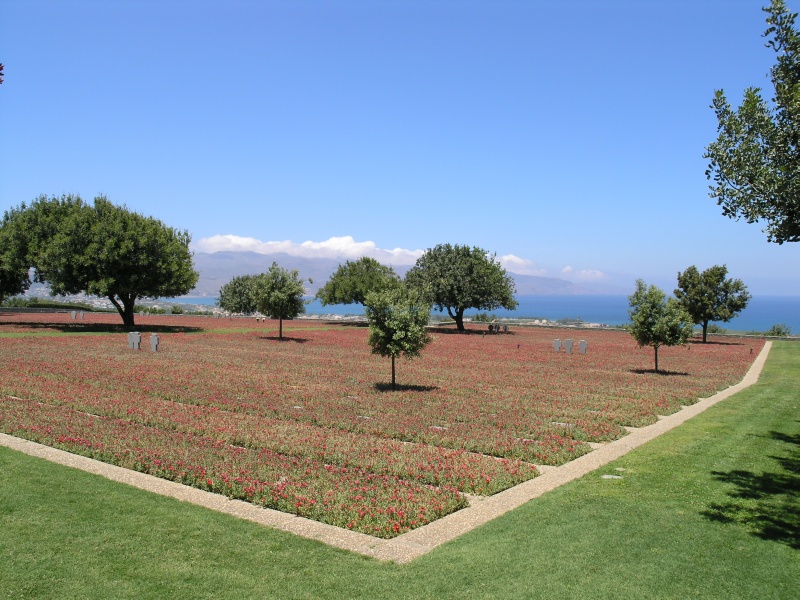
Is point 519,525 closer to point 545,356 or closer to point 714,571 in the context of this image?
point 714,571

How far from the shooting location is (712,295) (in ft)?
176

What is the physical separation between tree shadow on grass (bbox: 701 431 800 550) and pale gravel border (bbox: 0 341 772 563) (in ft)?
9.34

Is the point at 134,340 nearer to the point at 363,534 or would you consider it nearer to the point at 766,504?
the point at 363,534

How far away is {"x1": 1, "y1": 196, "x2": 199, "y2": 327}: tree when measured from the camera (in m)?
47.4

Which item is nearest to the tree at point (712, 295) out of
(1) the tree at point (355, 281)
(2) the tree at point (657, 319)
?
(2) the tree at point (657, 319)

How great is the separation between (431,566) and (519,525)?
6.92 feet

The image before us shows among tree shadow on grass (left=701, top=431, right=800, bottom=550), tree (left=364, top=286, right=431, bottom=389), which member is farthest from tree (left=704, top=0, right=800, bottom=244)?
tree (left=364, top=286, right=431, bottom=389)

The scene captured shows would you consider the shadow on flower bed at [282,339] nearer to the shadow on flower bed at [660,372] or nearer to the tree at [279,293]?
the tree at [279,293]

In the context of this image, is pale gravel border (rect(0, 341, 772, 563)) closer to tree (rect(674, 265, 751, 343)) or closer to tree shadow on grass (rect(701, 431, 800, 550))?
tree shadow on grass (rect(701, 431, 800, 550))

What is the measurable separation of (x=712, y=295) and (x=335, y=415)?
155ft

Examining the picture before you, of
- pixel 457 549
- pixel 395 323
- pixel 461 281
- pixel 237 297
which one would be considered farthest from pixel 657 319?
pixel 237 297

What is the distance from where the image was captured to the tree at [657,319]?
30453 millimetres

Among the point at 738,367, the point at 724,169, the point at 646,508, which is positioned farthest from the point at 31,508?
the point at 738,367

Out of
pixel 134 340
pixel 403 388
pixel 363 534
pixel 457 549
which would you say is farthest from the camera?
pixel 134 340
